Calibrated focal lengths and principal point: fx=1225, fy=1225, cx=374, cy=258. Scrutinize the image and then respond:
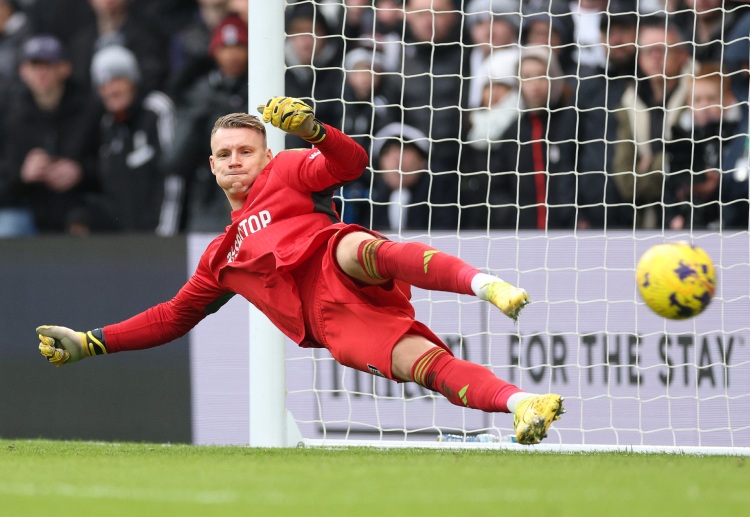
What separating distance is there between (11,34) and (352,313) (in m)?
4.96

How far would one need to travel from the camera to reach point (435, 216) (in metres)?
7.09

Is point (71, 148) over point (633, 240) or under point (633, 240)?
over

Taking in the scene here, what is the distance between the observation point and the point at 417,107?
22.7ft

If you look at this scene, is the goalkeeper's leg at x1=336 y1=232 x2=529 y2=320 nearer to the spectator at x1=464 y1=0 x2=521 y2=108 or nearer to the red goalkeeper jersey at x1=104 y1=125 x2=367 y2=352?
the red goalkeeper jersey at x1=104 y1=125 x2=367 y2=352

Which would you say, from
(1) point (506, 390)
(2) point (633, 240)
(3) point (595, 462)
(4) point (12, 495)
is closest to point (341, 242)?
(1) point (506, 390)

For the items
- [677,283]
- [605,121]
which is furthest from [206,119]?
[677,283]

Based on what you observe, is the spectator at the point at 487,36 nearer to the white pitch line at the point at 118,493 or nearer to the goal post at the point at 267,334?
the goal post at the point at 267,334

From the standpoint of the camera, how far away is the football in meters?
4.24

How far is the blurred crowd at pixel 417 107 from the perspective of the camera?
6.70 m

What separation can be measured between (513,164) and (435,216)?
55 centimetres

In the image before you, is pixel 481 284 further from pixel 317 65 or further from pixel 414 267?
pixel 317 65

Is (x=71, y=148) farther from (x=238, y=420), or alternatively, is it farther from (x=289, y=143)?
(x=238, y=420)

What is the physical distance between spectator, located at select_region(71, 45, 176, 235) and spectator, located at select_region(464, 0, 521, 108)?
2.09m

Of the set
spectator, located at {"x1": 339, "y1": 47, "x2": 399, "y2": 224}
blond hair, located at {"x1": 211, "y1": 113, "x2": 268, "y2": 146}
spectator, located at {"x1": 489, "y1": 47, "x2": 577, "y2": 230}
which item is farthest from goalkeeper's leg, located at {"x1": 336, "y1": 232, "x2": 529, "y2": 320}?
spectator, located at {"x1": 339, "y1": 47, "x2": 399, "y2": 224}
